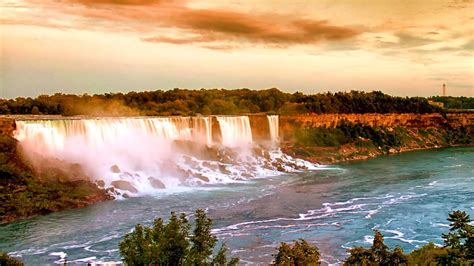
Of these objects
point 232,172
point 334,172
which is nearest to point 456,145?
point 334,172

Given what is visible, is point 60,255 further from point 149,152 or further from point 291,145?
point 291,145

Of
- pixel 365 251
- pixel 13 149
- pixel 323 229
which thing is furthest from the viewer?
pixel 13 149

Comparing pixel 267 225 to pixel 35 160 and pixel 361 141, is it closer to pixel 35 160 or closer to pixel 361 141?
pixel 35 160

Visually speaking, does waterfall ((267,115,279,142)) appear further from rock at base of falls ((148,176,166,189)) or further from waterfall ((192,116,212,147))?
rock at base of falls ((148,176,166,189))

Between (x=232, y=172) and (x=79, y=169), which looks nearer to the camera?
(x=79, y=169)

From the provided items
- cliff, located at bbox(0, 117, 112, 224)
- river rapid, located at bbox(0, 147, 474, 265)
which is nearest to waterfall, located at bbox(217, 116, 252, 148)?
river rapid, located at bbox(0, 147, 474, 265)

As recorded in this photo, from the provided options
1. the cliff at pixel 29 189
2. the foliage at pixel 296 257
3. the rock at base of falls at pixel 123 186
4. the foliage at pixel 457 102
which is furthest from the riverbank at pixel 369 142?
the foliage at pixel 296 257

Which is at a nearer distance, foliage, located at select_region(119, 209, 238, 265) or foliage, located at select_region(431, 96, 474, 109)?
foliage, located at select_region(119, 209, 238, 265)
